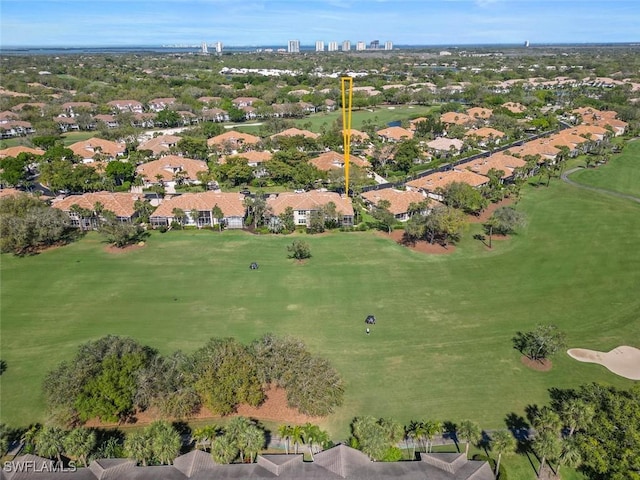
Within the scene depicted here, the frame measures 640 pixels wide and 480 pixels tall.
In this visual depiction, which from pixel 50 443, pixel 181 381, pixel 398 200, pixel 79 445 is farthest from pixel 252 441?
pixel 398 200

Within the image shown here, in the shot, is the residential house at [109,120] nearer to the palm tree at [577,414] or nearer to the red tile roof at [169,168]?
the red tile roof at [169,168]

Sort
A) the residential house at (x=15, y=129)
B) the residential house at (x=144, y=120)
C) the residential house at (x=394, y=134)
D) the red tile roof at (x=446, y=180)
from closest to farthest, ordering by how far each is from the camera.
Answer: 1. the red tile roof at (x=446, y=180)
2. the residential house at (x=394, y=134)
3. the residential house at (x=15, y=129)
4. the residential house at (x=144, y=120)

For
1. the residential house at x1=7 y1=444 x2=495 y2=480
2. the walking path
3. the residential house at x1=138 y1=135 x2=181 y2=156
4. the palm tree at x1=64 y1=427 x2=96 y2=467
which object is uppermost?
the residential house at x1=138 y1=135 x2=181 y2=156

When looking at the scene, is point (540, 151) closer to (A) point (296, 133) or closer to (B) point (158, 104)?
(A) point (296, 133)

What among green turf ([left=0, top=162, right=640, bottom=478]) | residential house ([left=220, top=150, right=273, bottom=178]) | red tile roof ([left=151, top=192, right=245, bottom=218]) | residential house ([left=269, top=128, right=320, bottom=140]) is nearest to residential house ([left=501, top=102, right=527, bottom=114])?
residential house ([left=269, top=128, right=320, bottom=140])

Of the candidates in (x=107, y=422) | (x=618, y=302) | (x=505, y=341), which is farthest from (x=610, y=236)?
(x=107, y=422)

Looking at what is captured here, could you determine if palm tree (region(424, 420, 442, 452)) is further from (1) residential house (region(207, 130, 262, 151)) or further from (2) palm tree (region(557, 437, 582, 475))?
(1) residential house (region(207, 130, 262, 151))

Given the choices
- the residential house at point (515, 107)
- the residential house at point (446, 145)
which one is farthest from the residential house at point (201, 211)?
the residential house at point (515, 107)

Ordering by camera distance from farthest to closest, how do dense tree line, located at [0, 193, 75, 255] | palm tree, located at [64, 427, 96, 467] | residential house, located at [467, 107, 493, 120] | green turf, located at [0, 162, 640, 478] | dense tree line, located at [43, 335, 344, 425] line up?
1. residential house, located at [467, 107, 493, 120]
2. dense tree line, located at [0, 193, 75, 255]
3. green turf, located at [0, 162, 640, 478]
4. dense tree line, located at [43, 335, 344, 425]
5. palm tree, located at [64, 427, 96, 467]

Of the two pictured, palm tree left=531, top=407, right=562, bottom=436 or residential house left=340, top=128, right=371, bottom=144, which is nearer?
palm tree left=531, top=407, right=562, bottom=436
